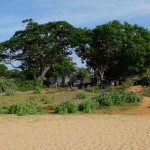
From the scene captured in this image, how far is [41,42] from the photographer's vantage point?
51.9m

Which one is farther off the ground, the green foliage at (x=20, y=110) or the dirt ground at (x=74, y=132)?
the green foliage at (x=20, y=110)

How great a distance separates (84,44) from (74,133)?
3865 centimetres

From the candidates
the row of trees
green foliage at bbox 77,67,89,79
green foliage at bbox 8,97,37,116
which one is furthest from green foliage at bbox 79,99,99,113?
green foliage at bbox 77,67,89,79

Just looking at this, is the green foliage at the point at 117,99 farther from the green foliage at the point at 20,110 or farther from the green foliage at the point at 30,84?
the green foliage at the point at 30,84

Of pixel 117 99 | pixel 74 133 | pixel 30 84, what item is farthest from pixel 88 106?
pixel 30 84

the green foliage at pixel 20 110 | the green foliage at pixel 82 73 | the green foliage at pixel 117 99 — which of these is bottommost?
the green foliage at pixel 20 110

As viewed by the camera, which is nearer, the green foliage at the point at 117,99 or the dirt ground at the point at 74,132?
the dirt ground at the point at 74,132

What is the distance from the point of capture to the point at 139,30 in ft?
177

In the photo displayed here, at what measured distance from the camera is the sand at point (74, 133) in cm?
1218

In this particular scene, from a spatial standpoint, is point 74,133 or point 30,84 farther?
point 30,84

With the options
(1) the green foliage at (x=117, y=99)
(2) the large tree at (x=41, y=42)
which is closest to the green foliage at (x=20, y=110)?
(1) the green foliage at (x=117, y=99)

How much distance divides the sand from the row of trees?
31901mm

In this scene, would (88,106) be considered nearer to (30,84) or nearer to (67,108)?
→ (67,108)

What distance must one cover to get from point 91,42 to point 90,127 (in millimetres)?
36399
